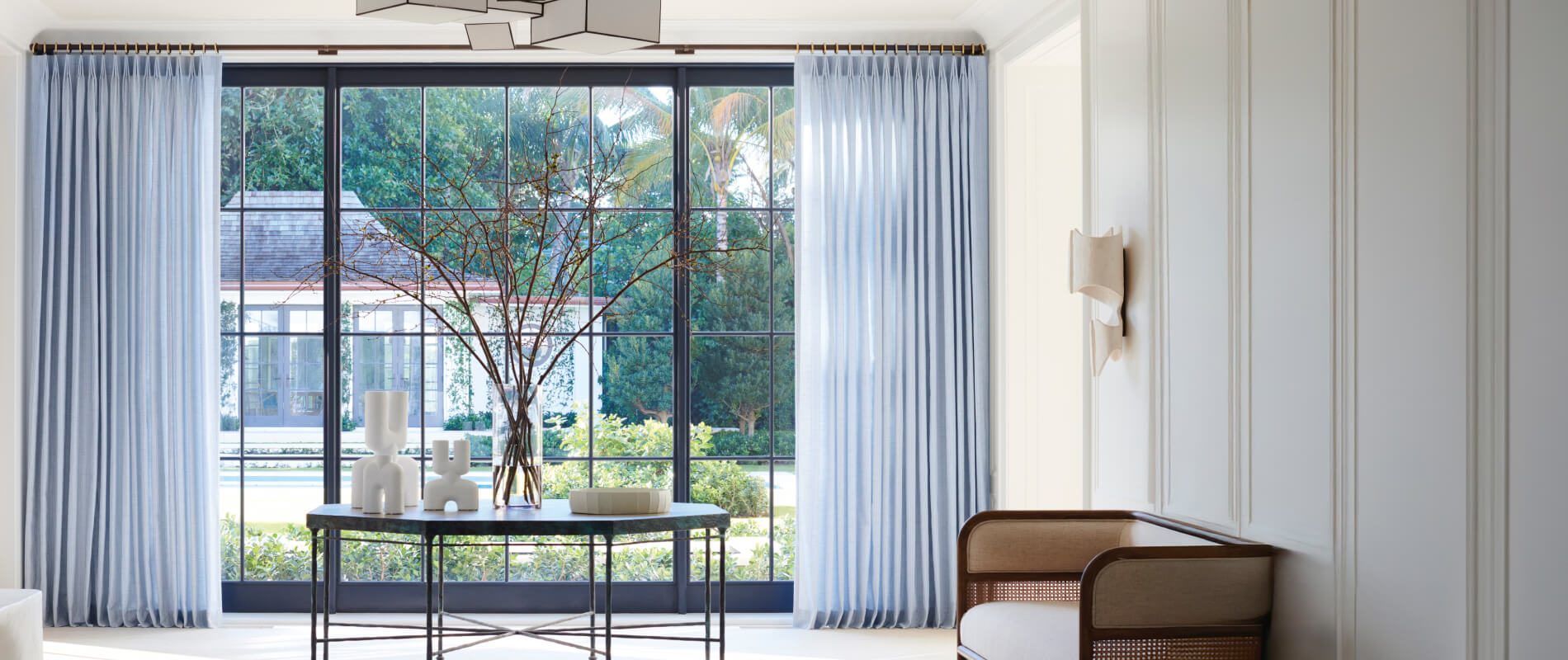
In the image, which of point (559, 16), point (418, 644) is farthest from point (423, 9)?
point (418, 644)

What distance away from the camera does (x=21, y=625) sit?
3.45m

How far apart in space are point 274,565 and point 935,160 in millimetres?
Answer: 3457

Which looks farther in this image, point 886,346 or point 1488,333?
point 886,346

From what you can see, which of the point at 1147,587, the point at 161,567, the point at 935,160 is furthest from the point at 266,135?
the point at 1147,587

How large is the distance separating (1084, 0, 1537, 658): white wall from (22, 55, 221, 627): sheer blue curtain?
372cm

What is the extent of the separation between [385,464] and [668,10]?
2216 millimetres

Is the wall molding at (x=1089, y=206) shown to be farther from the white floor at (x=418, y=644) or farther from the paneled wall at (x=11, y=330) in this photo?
the paneled wall at (x=11, y=330)

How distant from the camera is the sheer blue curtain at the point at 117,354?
464 cm

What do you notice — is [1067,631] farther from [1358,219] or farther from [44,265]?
[44,265]

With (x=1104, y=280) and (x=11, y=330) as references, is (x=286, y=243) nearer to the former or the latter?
(x=11, y=330)

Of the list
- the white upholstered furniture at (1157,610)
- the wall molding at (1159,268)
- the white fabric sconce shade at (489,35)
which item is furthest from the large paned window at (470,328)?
the white upholstered furniture at (1157,610)

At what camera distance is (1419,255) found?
7.07 ft

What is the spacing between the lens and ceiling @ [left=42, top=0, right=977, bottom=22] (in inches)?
178

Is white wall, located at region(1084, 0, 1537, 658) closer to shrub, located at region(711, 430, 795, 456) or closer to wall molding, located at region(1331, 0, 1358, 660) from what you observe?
wall molding, located at region(1331, 0, 1358, 660)
